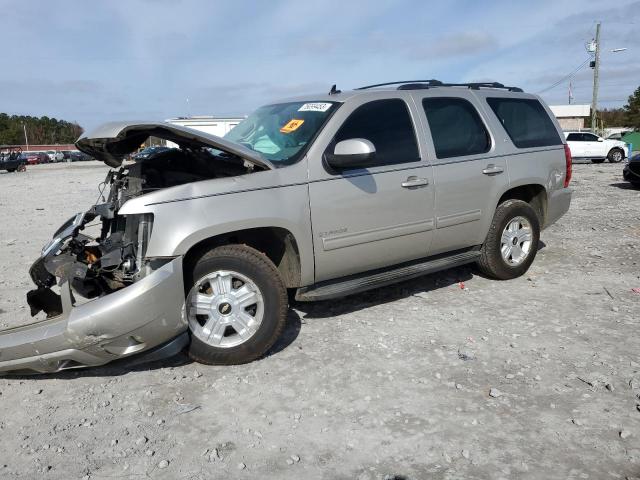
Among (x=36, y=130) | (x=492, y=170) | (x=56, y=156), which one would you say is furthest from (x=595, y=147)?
(x=36, y=130)

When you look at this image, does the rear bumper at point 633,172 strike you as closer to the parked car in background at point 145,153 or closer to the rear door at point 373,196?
the rear door at point 373,196

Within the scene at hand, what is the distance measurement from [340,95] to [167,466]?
3.18 m

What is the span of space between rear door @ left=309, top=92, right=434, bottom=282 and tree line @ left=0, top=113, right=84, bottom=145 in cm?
11868

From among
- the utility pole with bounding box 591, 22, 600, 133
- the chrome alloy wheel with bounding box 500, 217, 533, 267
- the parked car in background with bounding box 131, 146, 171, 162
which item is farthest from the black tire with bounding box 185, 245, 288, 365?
the utility pole with bounding box 591, 22, 600, 133

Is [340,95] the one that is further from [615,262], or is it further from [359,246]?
[615,262]

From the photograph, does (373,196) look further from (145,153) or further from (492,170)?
(145,153)

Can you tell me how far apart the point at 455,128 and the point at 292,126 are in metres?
1.60

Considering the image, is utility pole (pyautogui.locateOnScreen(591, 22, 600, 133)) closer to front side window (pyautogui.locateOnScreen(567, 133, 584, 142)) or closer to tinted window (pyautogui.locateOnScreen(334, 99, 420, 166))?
front side window (pyautogui.locateOnScreen(567, 133, 584, 142))

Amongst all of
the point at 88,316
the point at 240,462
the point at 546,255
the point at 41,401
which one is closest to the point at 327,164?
the point at 88,316

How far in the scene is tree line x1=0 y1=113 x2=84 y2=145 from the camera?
10792cm

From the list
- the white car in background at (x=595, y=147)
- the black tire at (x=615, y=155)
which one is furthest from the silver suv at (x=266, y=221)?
the black tire at (x=615, y=155)

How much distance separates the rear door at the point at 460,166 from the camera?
477 centimetres

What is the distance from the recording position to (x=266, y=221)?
378 cm

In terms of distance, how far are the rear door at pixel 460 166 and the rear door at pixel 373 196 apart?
0.17m
